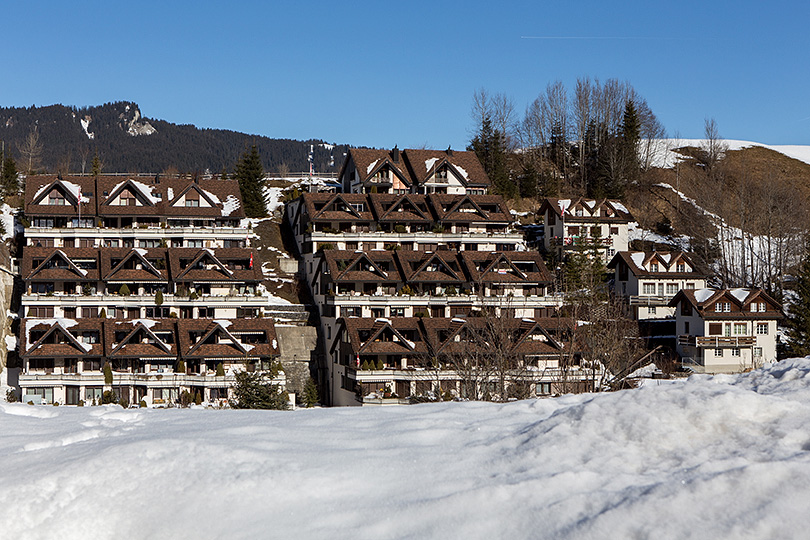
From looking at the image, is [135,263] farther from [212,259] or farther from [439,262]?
[439,262]

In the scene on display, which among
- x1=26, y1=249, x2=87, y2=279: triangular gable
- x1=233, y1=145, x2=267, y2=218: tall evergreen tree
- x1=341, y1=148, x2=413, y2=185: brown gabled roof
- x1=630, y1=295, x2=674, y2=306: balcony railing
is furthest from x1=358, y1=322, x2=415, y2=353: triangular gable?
x1=233, y1=145, x2=267, y2=218: tall evergreen tree

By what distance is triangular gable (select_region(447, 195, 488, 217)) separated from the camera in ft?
256

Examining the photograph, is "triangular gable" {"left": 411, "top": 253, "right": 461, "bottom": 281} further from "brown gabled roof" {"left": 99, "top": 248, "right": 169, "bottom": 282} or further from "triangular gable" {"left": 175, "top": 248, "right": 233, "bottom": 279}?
"brown gabled roof" {"left": 99, "top": 248, "right": 169, "bottom": 282}

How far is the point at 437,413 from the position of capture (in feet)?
40.1

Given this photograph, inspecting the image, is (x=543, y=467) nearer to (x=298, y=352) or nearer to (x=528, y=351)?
(x=528, y=351)

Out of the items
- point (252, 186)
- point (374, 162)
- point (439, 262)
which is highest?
point (374, 162)

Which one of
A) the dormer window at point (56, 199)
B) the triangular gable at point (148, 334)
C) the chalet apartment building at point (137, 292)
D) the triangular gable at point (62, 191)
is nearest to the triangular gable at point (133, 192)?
the chalet apartment building at point (137, 292)

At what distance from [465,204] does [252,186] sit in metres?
23.2

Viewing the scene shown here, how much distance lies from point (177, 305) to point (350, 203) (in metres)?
21.1

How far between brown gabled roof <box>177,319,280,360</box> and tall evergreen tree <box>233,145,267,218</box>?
87.4 feet

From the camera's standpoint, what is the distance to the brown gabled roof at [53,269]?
6166cm

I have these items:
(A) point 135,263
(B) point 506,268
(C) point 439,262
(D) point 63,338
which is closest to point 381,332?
(C) point 439,262

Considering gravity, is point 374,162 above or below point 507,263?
above

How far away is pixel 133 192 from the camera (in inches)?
2908
